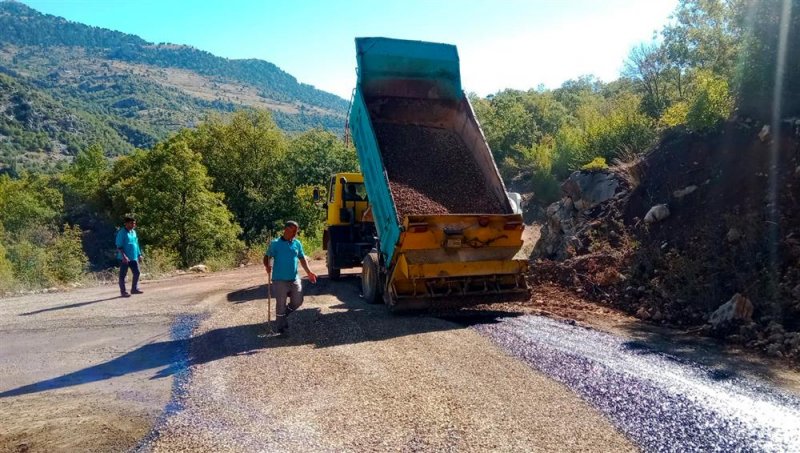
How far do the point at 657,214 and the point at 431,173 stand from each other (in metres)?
4.06

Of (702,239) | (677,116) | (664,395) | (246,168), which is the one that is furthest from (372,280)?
(246,168)

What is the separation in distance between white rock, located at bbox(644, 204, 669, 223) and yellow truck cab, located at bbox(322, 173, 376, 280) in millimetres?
5145

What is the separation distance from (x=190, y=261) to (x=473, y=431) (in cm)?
2330

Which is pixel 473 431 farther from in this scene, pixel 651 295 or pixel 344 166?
pixel 344 166

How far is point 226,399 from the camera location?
15.6 ft

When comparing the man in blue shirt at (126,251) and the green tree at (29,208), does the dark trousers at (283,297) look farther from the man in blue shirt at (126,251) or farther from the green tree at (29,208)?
the green tree at (29,208)

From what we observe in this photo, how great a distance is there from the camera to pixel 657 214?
9.47 m

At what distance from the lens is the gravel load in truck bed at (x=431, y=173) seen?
8039mm

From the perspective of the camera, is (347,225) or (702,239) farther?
(347,225)

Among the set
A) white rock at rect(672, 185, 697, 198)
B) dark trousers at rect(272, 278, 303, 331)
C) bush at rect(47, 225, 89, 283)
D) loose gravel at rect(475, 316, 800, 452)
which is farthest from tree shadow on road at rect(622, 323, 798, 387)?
bush at rect(47, 225, 89, 283)

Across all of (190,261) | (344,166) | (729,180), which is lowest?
(190,261)

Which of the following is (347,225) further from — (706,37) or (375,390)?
(706,37)

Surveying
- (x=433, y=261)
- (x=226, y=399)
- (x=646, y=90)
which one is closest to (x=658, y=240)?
(x=433, y=261)

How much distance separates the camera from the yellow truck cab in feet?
37.2
